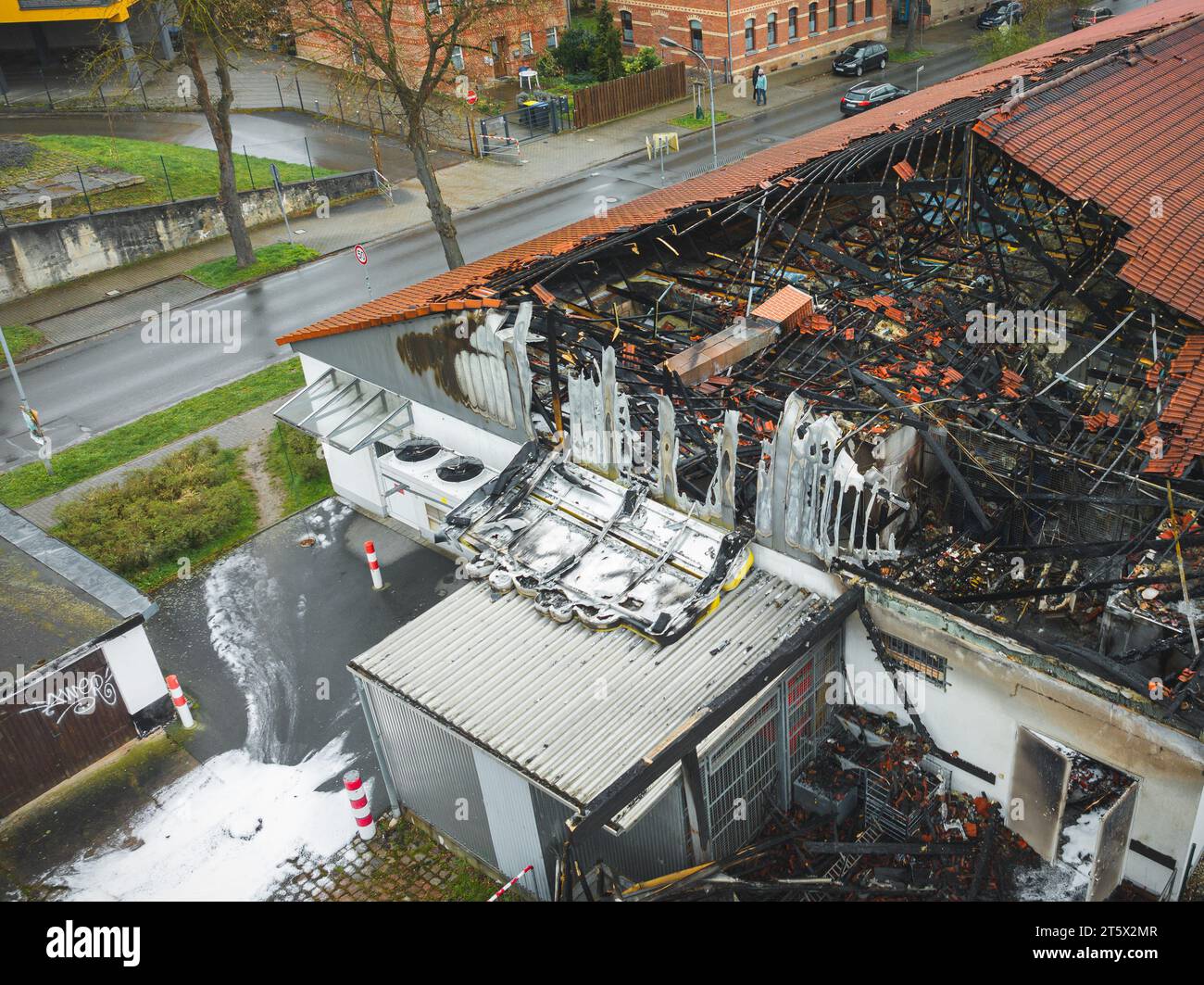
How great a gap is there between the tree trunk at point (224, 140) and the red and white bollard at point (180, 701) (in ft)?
66.0

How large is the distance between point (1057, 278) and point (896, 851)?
9255 mm

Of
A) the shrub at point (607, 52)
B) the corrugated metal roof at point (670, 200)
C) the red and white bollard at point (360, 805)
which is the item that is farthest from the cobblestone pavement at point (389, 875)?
the shrub at point (607, 52)

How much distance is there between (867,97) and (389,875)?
1460 inches

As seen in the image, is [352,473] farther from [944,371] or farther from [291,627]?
[944,371]

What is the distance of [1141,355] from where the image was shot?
1630 cm

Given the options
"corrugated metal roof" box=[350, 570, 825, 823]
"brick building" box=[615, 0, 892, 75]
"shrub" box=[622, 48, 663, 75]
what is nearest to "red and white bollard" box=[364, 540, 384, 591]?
"corrugated metal roof" box=[350, 570, 825, 823]

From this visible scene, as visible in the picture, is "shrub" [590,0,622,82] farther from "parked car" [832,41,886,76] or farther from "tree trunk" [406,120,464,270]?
"tree trunk" [406,120,464,270]

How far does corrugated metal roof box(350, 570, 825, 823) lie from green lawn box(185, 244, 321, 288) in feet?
77.2

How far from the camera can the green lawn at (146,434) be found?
25.0 metres

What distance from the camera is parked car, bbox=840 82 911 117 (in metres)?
43.2

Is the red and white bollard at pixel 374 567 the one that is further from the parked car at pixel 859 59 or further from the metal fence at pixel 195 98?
the parked car at pixel 859 59

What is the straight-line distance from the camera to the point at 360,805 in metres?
15.3

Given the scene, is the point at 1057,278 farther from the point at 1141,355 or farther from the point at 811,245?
the point at 811,245

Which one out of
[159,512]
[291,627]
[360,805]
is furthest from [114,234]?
[360,805]
